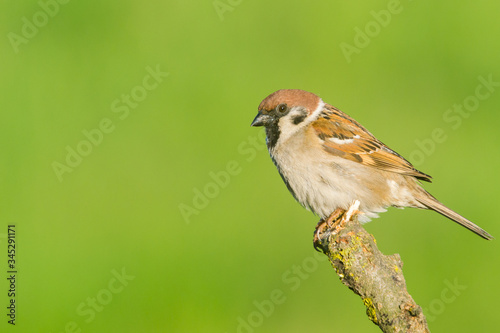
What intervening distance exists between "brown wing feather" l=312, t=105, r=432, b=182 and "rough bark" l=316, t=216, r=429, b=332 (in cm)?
106

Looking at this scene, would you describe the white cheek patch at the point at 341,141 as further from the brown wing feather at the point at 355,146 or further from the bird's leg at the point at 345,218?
the bird's leg at the point at 345,218

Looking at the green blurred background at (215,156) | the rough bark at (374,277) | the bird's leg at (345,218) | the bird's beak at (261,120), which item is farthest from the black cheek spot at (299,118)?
the green blurred background at (215,156)

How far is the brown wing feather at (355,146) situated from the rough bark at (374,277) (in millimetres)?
1064

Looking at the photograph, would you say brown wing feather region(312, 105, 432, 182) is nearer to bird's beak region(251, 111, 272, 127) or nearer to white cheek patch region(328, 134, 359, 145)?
white cheek patch region(328, 134, 359, 145)

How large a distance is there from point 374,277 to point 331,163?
138cm

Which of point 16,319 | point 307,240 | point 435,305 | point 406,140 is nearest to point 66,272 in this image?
point 16,319

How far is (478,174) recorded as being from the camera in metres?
5.64

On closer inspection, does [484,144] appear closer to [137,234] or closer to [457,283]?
[457,283]

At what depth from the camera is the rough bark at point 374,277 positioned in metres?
2.28

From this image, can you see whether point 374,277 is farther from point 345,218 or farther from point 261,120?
point 261,120

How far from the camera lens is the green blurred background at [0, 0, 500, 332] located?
4.69 metres

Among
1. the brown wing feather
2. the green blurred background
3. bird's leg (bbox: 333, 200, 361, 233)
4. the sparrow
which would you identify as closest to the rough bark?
bird's leg (bbox: 333, 200, 361, 233)

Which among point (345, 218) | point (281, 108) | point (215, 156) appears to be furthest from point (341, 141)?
point (215, 156)

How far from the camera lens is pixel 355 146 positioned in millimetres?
3908
